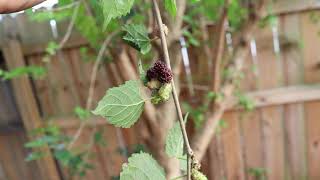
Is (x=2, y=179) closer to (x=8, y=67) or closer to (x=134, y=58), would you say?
(x=8, y=67)

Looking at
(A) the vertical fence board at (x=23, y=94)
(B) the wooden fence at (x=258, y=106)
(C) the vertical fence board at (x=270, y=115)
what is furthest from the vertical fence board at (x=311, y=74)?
(A) the vertical fence board at (x=23, y=94)

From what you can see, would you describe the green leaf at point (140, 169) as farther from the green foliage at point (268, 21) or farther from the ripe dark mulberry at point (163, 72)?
the green foliage at point (268, 21)

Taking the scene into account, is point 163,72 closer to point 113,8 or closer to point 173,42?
point 113,8

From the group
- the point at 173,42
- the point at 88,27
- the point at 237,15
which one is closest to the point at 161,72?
the point at 173,42

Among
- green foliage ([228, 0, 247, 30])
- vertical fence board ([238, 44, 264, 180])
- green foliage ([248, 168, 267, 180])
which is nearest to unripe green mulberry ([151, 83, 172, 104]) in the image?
green foliage ([228, 0, 247, 30])

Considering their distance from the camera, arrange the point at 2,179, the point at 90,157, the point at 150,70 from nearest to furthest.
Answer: the point at 150,70
the point at 90,157
the point at 2,179

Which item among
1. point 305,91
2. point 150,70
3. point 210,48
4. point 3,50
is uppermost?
point 3,50

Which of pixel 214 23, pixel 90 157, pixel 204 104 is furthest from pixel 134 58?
pixel 90 157
